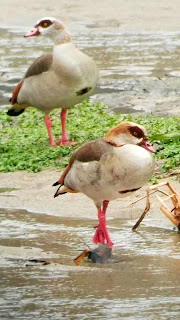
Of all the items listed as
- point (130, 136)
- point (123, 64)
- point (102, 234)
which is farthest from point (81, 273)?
point (123, 64)

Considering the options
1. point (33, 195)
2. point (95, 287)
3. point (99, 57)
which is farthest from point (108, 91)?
point (95, 287)

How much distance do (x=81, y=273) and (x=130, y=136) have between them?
4.22ft

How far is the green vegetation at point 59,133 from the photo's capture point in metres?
9.60

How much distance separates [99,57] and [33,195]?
6.82 meters

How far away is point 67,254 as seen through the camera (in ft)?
22.3

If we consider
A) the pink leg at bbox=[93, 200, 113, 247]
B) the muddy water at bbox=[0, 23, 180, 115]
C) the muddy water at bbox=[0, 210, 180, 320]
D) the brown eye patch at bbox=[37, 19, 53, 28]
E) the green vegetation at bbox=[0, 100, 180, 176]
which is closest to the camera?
the muddy water at bbox=[0, 210, 180, 320]

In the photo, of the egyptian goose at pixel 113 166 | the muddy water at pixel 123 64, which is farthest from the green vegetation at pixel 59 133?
the egyptian goose at pixel 113 166

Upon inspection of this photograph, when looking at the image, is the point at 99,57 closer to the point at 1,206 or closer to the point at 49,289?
the point at 1,206

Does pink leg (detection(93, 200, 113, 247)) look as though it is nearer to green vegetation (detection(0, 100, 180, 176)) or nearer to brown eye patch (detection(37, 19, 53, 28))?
green vegetation (detection(0, 100, 180, 176))

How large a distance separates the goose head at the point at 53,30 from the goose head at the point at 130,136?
374cm

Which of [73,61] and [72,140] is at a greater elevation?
[73,61]

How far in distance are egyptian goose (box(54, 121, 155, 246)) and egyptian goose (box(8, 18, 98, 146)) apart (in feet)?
9.87

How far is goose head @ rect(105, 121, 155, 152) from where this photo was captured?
7031 mm

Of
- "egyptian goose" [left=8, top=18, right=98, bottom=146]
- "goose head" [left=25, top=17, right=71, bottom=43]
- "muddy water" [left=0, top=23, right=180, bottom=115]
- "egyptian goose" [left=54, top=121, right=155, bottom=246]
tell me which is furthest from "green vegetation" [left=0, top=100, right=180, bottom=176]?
"egyptian goose" [left=54, top=121, right=155, bottom=246]
